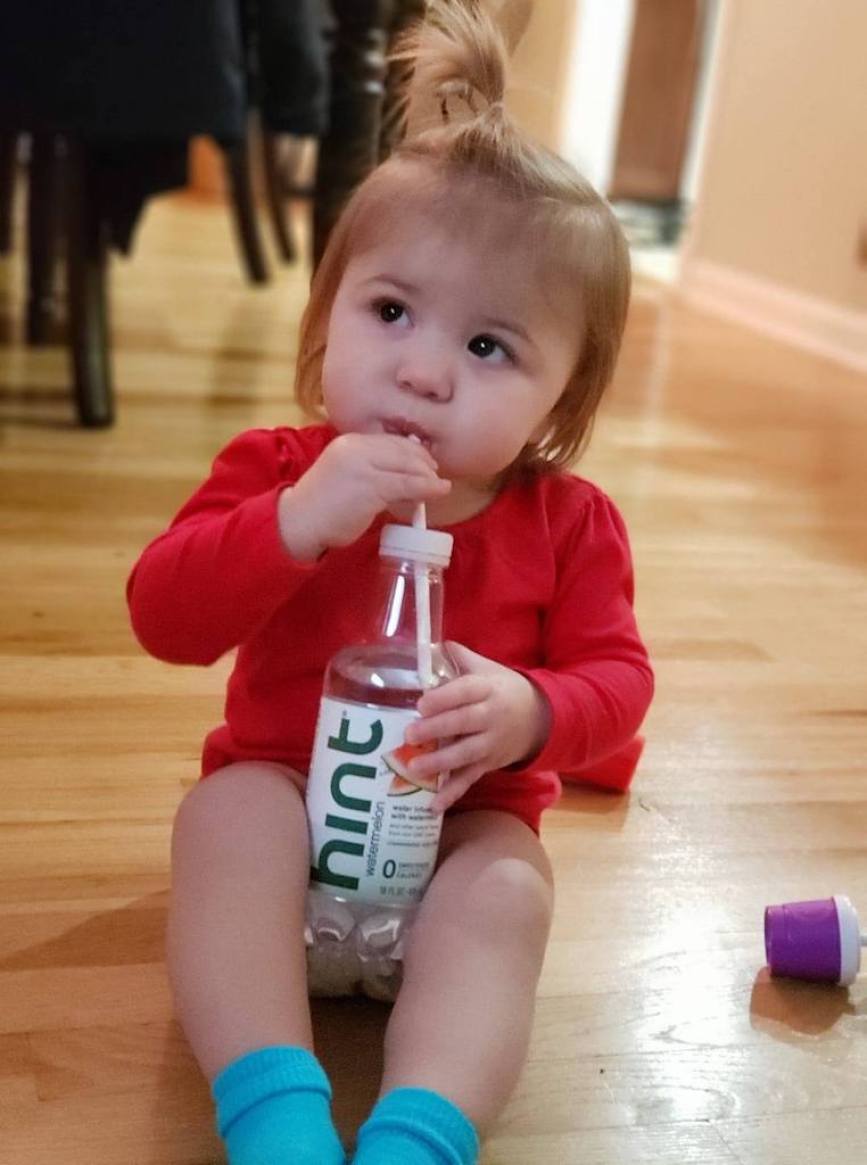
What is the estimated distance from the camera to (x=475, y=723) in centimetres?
68

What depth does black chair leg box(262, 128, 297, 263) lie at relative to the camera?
3172mm

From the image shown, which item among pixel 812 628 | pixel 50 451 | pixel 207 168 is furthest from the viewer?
pixel 207 168

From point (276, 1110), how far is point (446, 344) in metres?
0.36

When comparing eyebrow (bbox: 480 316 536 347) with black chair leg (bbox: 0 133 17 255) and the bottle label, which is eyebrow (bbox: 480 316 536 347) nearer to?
the bottle label

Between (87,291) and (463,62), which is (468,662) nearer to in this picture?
(463,62)

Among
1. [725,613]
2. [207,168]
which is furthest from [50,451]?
[207,168]

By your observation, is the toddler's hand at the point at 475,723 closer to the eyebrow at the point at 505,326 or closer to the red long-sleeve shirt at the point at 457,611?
the red long-sleeve shirt at the point at 457,611

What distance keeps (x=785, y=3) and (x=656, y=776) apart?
103 inches

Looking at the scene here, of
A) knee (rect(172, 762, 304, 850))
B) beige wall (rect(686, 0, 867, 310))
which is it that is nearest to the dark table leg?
knee (rect(172, 762, 304, 850))

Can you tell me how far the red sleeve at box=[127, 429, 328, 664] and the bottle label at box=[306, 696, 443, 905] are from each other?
0.06m

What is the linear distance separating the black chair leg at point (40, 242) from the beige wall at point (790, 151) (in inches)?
61.0

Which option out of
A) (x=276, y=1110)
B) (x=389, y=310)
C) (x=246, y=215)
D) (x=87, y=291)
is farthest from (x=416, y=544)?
(x=246, y=215)

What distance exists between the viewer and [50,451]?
1667 mm

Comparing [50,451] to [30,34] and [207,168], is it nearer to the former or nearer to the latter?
[30,34]
